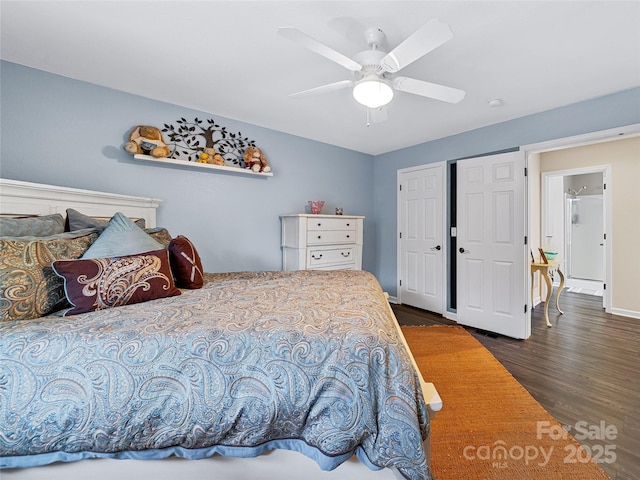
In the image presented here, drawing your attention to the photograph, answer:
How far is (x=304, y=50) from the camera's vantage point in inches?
72.8

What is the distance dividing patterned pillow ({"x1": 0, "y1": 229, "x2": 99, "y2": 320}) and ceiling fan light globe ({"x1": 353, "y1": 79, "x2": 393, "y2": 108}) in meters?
1.85

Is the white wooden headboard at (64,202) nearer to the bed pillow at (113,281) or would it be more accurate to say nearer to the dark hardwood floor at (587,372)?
the bed pillow at (113,281)

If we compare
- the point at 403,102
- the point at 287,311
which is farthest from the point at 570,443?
the point at 403,102

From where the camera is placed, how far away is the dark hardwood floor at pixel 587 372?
1583mm

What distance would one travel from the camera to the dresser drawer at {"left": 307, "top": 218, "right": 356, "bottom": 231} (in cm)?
330

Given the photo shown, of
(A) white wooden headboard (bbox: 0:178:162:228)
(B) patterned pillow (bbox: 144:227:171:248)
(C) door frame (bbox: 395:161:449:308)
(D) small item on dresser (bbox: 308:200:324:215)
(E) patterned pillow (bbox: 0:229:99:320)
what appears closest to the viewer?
(E) patterned pillow (bbox: 0:229:99:320)

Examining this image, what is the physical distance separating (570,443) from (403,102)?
9.04 feet

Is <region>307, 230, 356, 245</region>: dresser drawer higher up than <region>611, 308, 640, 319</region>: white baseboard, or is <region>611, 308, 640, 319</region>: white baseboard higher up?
<region>307, 230, 356, 245</region>: dresser drawer

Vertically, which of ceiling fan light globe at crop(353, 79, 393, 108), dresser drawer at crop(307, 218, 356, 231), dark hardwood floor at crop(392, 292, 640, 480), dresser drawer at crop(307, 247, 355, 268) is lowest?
dark hardwood floor at crop(392, 292, 640, 480)

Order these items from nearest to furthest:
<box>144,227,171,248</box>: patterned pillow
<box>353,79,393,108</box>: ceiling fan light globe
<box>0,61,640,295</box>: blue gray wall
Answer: <box>353,79,393,108</box>: ceiling fan light globe, <box>144,227,171,248</box>: patterned pillow, <box>0,61,640,295</box>: blue gray wall

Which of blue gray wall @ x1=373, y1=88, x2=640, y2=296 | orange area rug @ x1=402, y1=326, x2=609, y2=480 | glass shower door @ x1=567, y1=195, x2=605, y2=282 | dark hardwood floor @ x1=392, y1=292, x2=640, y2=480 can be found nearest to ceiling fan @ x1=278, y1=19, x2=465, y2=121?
blue gray wall @ x1=373, y1=88, x2=640, y2=296

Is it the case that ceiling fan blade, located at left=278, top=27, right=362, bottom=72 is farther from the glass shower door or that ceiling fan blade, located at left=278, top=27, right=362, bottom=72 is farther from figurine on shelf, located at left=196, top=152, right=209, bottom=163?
the glass shower door

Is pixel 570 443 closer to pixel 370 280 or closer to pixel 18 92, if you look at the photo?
pixel 370 280

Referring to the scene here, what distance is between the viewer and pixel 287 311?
1.22 m
